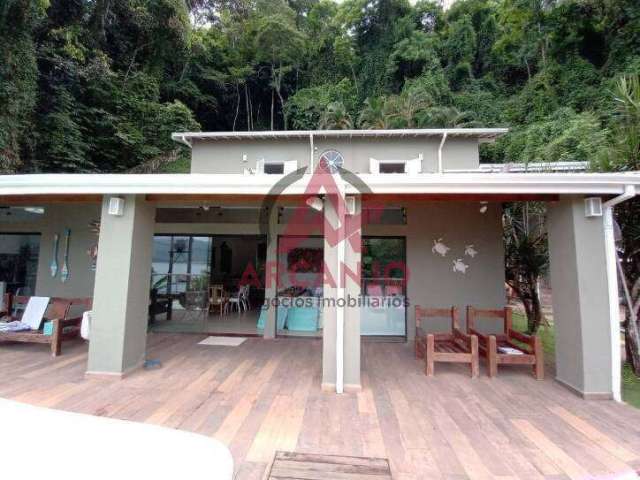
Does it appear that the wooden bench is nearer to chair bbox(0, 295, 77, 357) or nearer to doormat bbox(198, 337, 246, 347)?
chair bbox(0, 295, 77, 357)

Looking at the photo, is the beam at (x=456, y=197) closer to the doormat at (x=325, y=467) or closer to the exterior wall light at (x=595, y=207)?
the exterior wall light at (x=595, y=207)

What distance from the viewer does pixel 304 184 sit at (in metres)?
3.68

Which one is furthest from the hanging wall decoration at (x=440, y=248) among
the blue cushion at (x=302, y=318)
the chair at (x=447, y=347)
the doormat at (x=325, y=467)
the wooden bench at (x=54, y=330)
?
the wooden bench at (x=54, y=330)

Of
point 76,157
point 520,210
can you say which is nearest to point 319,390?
point 520,210

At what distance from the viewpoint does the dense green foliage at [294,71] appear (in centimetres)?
1152

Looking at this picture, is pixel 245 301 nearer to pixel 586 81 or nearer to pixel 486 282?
pixel 486 282

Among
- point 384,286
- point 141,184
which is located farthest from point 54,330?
point 384,286

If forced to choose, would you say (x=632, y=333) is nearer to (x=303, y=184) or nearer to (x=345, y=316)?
(x=345, y=316)

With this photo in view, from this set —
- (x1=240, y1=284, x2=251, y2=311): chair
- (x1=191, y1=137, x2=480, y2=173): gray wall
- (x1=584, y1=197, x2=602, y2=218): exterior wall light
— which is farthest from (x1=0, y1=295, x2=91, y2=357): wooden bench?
(x1=584, y1=197, x2=602, y2=218): exterior wall light

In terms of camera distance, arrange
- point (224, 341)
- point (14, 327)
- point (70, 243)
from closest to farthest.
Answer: point (14, 327) → point (224, 341) → point (70, 243)

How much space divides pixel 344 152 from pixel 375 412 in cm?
668

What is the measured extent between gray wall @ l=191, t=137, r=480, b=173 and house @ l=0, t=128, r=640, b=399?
0.04 meters

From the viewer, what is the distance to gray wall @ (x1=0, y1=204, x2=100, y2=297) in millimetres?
6570

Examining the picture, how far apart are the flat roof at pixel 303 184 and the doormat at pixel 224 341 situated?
9.97 ft
